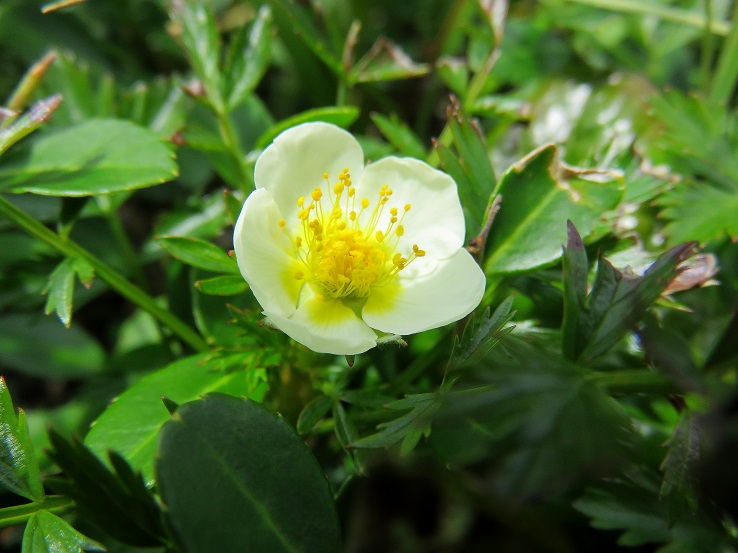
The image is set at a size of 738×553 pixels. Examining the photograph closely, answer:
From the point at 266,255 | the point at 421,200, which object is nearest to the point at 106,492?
the point at 266,255

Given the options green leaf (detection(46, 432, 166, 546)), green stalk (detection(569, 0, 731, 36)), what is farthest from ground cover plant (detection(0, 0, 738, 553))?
green stalk (detection(569, 0, 731, 36))

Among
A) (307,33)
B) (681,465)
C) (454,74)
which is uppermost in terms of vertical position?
(307,33)

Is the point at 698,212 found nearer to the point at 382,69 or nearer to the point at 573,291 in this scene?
the point at 573,291

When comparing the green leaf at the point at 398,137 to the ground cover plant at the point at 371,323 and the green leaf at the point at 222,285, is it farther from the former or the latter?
the green leaf at the point at 222,285

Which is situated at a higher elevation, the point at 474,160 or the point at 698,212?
the point at 474,160

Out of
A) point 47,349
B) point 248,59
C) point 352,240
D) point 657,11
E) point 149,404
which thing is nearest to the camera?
point 149,404

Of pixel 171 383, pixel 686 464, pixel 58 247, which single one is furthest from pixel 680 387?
pixel 58 247

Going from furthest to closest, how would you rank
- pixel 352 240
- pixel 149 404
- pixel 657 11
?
pixel 657 11, pixel 352 240, pixel 149 404

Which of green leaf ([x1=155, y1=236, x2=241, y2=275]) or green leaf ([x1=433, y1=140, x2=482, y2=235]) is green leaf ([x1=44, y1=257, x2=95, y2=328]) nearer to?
green leaf ([x1=155, y1=236, x2=241, y2=275])
